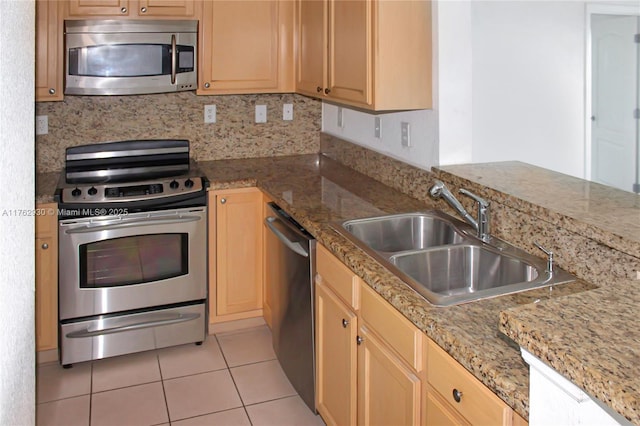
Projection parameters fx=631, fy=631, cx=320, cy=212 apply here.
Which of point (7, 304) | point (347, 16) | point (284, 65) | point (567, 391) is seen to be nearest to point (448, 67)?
point (347, 16)

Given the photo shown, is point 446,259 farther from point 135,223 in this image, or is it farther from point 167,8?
point 167,8

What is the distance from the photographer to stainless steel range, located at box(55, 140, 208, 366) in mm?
3025

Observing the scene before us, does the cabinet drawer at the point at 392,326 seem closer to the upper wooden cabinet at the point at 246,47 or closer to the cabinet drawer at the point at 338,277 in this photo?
the cabinet drawer at the point at 338,277

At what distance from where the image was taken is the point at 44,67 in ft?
10.3

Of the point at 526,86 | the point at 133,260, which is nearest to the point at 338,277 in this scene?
the point at 133,260

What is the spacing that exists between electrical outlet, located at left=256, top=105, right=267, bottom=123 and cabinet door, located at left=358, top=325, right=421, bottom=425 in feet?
6.91

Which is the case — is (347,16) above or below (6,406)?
above

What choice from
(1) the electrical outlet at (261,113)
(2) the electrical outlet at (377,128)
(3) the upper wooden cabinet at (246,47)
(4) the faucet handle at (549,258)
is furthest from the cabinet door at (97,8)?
(4) the faucet handle at (549,258)

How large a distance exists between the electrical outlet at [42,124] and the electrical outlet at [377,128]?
5.88 feet

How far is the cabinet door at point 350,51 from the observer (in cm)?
262

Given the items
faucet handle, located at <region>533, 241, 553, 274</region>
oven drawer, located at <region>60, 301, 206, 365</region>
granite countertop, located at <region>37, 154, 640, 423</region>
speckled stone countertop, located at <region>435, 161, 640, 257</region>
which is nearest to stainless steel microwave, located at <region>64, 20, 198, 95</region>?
granite countertop, located at <region>37, 154, 640, 423</region>

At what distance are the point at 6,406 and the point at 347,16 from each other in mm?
2381

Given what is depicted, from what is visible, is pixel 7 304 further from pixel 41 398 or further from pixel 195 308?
pixel 195 308

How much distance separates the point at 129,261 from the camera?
3.14 meters
